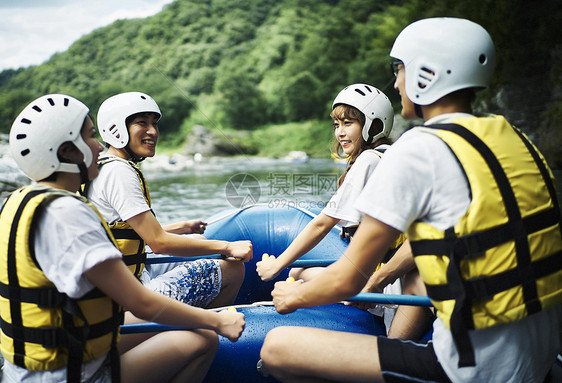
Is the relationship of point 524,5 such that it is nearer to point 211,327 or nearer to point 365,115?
point 365,115

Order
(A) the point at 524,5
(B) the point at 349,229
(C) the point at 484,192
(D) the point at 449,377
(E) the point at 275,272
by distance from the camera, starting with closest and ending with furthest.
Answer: (C) the point at 484,192, (D) the point at 449,377, (E) the point at 275,272, (B) the point at 349,229, (A) the point at 524,5

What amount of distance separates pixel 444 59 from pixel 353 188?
0.92 m

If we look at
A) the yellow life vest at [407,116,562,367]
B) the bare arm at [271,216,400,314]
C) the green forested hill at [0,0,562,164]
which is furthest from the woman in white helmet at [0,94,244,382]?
the green forested hill at [0,0,562,164]

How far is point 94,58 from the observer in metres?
45.7

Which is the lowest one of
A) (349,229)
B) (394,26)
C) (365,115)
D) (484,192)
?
(349,229)

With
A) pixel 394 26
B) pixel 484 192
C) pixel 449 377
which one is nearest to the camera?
pixel 484 192

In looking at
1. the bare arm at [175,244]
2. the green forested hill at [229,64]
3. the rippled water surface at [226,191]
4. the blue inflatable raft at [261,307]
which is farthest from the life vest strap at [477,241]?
the green forested hill at [229,64]

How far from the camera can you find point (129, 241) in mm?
2213

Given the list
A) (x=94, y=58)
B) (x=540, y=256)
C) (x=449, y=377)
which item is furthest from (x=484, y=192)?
(x=94, y=58)

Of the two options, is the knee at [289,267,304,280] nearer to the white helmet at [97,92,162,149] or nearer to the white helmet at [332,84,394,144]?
the white helmet at [332,84,394,144]

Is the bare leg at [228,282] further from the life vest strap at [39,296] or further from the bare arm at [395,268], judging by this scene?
the life vest strap at [39,296]

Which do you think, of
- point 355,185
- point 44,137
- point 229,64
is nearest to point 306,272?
point 355,185

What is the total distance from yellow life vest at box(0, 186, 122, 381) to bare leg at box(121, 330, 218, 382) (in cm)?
21

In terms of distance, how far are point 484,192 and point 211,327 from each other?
108cm
